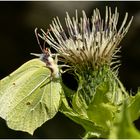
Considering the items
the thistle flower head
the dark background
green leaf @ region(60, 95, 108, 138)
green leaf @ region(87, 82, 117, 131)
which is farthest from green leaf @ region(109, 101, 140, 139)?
the dark background

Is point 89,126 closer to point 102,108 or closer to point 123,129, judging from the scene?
point 102,108

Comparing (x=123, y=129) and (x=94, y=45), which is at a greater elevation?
(x=123, y=129)

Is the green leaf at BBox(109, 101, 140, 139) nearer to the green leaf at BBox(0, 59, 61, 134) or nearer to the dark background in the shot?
the green leaf at BBox(0, 59, 61, 134)

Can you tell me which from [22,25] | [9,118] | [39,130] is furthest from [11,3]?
[9,118]

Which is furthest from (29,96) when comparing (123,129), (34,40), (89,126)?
(34,40)

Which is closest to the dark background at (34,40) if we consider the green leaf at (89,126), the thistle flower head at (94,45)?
the thistle flower head at (94,45)

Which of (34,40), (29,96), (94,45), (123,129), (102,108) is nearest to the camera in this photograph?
(123,129)

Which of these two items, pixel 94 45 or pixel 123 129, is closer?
pixel 123 129
